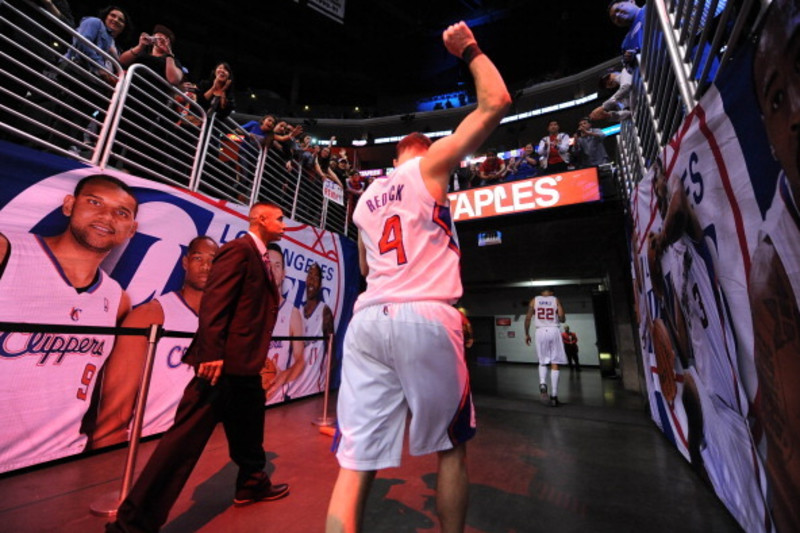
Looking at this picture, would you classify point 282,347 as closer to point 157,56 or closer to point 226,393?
point 226,393

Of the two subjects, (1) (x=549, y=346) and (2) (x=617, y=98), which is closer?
(2) (x=617, y=98)

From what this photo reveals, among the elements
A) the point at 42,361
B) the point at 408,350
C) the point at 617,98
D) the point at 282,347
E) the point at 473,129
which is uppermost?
the point at 617,98

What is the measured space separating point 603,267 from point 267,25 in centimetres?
2335

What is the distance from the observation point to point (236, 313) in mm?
2258

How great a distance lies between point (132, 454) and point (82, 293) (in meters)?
1.83

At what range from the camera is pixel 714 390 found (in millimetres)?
2098

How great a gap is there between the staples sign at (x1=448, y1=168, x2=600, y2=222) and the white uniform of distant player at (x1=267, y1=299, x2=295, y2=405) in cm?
333

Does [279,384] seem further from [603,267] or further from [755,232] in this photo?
[603,267]

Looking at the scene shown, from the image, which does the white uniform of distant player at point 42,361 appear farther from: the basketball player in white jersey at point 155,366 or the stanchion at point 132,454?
the stanchion at point 132,454

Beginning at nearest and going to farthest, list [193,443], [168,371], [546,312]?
[193,443]
[168,371]
[546,312]

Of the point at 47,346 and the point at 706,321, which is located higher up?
the point at 706,321

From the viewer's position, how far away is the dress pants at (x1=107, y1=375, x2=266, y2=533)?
5.75 feet

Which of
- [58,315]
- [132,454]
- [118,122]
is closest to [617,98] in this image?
[118,122]

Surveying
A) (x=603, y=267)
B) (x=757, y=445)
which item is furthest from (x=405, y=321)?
(x=603, y=267)
